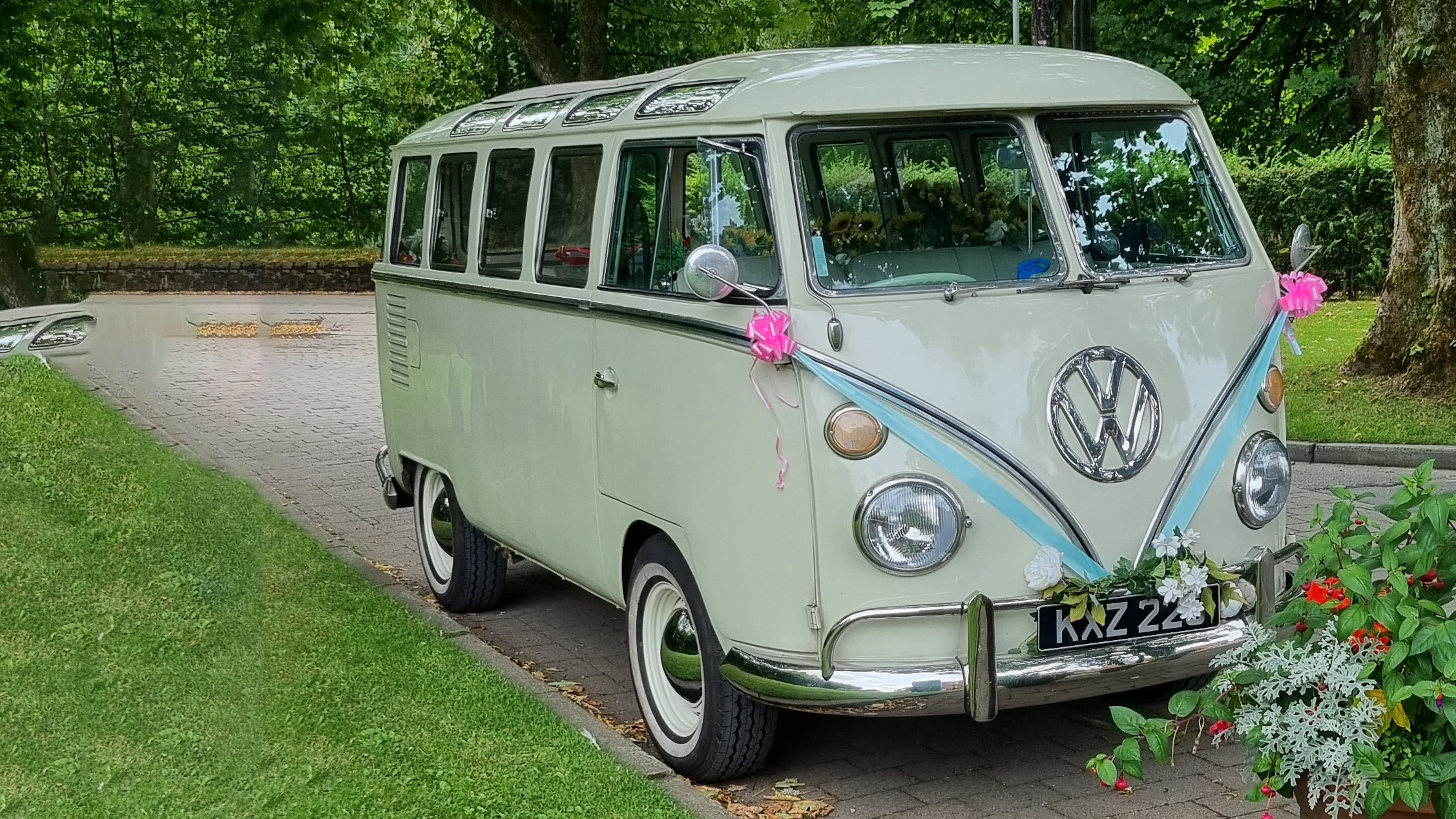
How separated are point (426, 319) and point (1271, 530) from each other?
160 inches

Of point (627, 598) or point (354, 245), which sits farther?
point (627, 598)

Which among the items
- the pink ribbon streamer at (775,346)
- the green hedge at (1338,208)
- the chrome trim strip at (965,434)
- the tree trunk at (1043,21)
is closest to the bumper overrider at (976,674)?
the chrome trim strip at (965,434)

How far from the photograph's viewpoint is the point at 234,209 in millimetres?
3127

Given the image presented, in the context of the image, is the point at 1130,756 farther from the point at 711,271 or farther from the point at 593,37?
the point at 593,37

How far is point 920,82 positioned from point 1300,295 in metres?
1.45

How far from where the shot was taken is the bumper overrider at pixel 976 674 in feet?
14.3

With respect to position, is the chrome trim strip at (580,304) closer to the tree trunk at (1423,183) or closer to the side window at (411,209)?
the side window at (411,209)

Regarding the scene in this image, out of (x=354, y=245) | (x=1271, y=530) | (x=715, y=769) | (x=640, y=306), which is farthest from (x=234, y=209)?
(x=1271, y=530)

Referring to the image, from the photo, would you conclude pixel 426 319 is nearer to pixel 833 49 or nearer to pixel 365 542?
pixel 365 542

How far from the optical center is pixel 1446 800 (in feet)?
11.1

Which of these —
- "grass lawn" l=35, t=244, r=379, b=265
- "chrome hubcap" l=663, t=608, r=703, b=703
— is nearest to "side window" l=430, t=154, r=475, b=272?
"chrome hubcap" l=663, t=608, r=703, b=703

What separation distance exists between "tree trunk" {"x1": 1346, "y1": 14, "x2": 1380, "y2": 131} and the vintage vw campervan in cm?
1986

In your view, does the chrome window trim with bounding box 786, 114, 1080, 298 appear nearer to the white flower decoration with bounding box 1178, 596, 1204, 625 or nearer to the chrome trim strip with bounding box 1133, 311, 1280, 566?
the chrome trim strip with bounding box 1133, 311, 1280, 566

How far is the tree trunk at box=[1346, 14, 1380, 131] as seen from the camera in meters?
23.3
